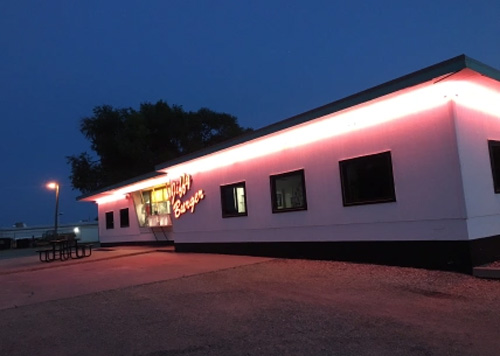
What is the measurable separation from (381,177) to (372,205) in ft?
2.17

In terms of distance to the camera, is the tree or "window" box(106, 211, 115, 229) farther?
the tree

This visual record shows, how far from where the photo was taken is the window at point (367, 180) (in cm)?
900

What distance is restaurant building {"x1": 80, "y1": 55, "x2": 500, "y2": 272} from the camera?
7.71 m

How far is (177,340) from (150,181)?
46.8 ft

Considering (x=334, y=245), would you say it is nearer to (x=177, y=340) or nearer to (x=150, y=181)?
(x=177, y=340)

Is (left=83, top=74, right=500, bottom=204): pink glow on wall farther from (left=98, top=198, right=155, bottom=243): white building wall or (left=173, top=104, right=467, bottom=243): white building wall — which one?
(left=98, top=198, right=155, bottom=243): white building wall

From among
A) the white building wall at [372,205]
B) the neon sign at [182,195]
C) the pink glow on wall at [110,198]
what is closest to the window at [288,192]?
the white building wall at [372,205]

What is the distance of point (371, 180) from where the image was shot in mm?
9352

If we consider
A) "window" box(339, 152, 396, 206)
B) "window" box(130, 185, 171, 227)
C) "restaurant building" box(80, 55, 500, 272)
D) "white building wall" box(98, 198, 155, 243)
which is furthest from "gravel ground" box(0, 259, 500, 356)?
"white building wall" box(98, 198, 155, 243)

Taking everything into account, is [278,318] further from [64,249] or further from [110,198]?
[110,198]

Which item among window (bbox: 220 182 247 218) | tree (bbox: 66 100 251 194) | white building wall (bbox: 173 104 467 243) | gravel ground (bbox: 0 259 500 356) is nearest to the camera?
gravel ground (bbox: 0 259 500 356)

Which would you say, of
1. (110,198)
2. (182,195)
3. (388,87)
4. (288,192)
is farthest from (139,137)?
(388,87)

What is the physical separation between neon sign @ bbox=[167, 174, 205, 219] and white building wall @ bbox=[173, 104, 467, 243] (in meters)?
1.76

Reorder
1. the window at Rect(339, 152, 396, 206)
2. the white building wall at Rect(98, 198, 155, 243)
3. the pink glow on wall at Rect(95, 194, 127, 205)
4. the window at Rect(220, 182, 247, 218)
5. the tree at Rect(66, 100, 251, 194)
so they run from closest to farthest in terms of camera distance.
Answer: the window at Rect(339, 152, 396, 206), the window at Rect(220, 182, 247, 218), the white building wall at Rect(98, 198, 155, 243), the pink glow on wall at Rect(95, 194, 127, 205), the tree at Rect(66, 100, 251, 194)
